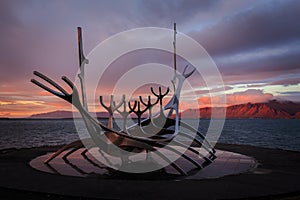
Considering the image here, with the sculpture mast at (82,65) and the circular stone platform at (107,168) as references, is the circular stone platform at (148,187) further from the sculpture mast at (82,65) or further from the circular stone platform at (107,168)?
the sculpture mast at (82,65)

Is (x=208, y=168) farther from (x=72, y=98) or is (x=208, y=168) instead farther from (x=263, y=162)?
(x=72, y=98)

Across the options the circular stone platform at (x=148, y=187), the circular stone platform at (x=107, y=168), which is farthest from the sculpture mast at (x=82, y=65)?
the circular stone platform at (x=148, y=187)

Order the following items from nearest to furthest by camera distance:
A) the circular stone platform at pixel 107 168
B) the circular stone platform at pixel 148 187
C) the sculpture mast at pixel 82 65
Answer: the circular stone platform at pixel 148 187
the circular stone platform at pixel 107 168
the sculpture mast at pixel 82 65

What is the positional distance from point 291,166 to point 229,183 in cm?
515

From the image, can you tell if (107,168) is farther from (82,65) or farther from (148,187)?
(82,65)

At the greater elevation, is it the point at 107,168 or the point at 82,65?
the point at 82,65

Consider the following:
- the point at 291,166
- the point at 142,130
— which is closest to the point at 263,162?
the point at 291,166

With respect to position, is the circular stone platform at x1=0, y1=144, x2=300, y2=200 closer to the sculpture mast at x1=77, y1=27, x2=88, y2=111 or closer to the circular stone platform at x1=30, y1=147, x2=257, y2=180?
the circular stone platform at x1=30, y1=147, x2=257, y2=180

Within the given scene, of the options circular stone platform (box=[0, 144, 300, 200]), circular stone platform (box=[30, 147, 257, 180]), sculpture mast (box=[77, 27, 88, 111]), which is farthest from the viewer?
sculpture mast (box=[77, 27, 88, 111])

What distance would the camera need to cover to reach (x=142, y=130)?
14625 mm

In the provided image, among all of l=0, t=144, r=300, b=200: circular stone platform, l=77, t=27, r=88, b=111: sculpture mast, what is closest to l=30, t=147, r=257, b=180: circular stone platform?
l=0, t=144, r=300, b=200: circular stone platform

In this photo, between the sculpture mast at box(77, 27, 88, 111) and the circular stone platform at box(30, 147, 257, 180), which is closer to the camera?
the circular stone platform at box(30, 147, 257, 180)

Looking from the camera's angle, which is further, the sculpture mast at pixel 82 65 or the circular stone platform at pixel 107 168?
the sculpture mast at pixel 82 65

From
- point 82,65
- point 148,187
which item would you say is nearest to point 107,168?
point 148,187
